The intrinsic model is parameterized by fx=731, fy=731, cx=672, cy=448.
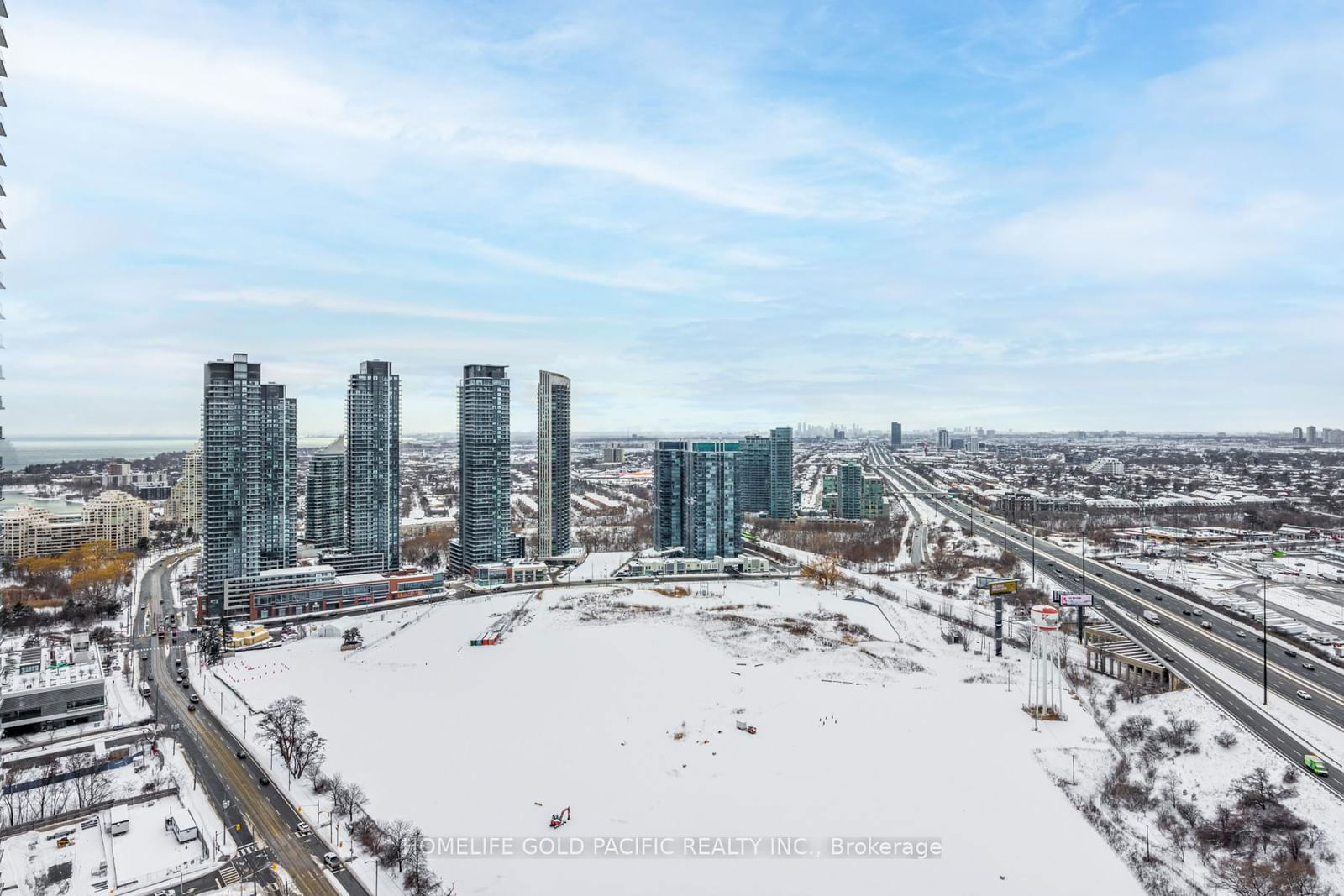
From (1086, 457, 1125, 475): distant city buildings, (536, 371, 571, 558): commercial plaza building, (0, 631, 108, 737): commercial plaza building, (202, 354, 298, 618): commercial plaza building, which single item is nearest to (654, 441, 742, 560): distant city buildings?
(536, 371, 571, 558): commercial plaza building

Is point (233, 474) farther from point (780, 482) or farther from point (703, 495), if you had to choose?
point (780, 482)

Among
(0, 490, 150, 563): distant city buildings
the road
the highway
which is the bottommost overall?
the road

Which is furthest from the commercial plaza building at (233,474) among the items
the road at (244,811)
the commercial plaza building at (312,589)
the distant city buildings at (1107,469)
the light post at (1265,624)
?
the distant city buildings at (1107,469)

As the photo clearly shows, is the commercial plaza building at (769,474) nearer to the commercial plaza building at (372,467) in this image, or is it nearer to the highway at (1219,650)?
the highway at (1219,650)

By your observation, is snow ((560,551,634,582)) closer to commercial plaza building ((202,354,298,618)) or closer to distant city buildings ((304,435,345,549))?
distant city buildings ((304,435,345,549))

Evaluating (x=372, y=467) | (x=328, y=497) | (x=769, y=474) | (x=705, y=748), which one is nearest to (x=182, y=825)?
(x=705, y=748)

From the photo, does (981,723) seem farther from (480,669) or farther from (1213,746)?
(480,669)

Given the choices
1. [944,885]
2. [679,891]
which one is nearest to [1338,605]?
[944,885]
